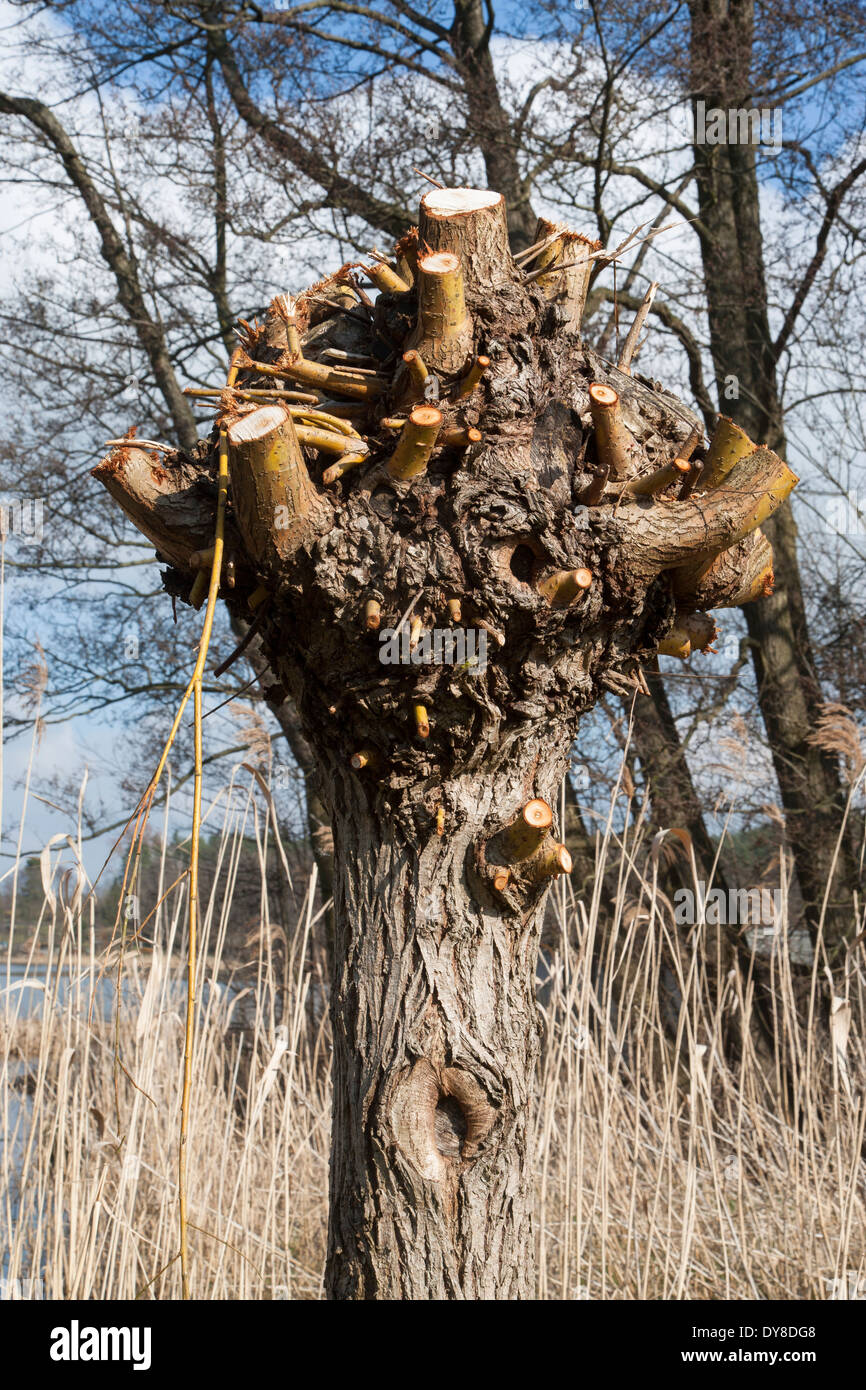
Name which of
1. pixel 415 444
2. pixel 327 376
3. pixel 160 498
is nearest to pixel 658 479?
pixel 415 444

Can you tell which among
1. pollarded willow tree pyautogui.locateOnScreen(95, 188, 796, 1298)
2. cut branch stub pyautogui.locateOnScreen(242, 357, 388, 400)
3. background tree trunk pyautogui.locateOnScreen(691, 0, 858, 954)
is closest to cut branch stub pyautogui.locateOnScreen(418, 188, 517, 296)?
pollarded willow tree pyautogui.locateOnScreen(95, 188, 796, 1298)

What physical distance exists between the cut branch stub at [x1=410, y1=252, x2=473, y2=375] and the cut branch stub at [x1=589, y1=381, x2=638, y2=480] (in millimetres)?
210

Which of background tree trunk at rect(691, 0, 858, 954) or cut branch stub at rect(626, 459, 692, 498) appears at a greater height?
background tree trunk at rect(691, 0, 858, 954)

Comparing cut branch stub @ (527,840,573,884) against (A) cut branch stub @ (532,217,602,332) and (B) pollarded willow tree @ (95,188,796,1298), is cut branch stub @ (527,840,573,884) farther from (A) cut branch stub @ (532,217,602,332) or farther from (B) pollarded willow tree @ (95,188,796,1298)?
(A) cut branch stub @ (532,217,602,332)

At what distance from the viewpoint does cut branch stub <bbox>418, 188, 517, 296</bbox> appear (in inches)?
62.3

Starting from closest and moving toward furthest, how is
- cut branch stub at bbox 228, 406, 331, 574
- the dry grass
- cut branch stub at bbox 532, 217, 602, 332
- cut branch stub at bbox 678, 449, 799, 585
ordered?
cut branch stub at bbox 228, 406, 331, 574 → cut branch stub at bbox 678, 449, 799, 585 → cut branch stub at bbox 532, 217, 602, 332 → the dry grass

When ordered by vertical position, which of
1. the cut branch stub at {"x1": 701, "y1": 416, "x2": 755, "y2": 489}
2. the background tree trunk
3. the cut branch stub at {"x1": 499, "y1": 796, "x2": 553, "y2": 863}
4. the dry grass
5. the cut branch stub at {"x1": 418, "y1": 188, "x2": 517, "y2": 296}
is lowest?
the dry grass

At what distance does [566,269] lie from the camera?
1.78 m

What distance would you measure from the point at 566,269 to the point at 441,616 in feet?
2.36

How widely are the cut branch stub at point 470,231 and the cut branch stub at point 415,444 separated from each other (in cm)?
29

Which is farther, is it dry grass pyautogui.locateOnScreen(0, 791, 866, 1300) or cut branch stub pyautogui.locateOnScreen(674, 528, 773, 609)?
dry grass pyautogui.locateOnScreen(0, 791, 866, 1300)

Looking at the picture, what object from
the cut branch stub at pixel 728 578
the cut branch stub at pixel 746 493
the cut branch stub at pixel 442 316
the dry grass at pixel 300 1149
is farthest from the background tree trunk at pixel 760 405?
the cut branch stub at pixel 442 316

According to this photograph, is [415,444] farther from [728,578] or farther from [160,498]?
[728,578]

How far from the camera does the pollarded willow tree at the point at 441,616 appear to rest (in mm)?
1483
